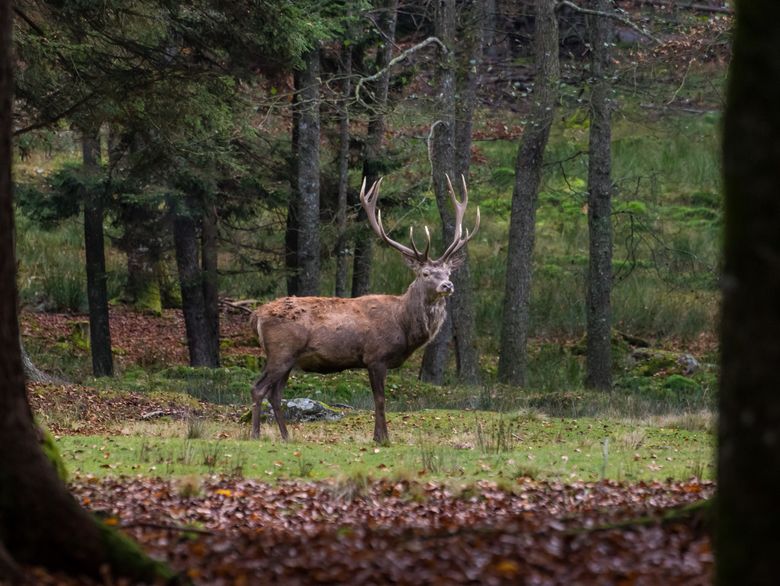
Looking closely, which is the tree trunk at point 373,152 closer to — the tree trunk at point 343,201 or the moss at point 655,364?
the tree trunk at point 343,201

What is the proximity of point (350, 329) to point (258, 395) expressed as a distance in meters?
1.37

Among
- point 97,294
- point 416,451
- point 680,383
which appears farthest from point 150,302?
point 416,451

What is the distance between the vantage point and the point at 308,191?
23.2 meters

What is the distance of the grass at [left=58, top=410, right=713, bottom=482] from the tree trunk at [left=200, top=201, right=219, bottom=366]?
8680 millimetres

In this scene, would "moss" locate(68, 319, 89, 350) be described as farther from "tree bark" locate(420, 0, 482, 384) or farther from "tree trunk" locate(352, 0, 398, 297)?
"tree bark" locate(420, 0, 482, 384)

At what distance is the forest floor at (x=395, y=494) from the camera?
652 cm

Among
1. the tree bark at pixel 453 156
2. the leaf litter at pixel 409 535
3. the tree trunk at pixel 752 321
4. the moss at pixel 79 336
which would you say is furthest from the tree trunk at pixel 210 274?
the tree trunk at pixel 752 321

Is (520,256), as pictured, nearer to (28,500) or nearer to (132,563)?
(132,563)

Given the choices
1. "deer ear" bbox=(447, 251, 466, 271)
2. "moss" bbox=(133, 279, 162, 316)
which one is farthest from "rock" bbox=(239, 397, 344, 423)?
"moss" bbox=(133, 279, 162, 316)

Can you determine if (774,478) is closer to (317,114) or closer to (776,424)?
(776,424)

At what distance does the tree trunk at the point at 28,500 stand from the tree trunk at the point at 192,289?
1785cm

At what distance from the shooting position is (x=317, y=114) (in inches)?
841

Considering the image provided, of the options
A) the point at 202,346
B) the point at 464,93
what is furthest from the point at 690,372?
the point at 202,346

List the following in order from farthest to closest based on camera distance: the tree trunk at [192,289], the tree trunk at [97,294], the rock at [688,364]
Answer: the rock at [688,364], the tree trunk at [97,294], the tree trunk at [192,289]
